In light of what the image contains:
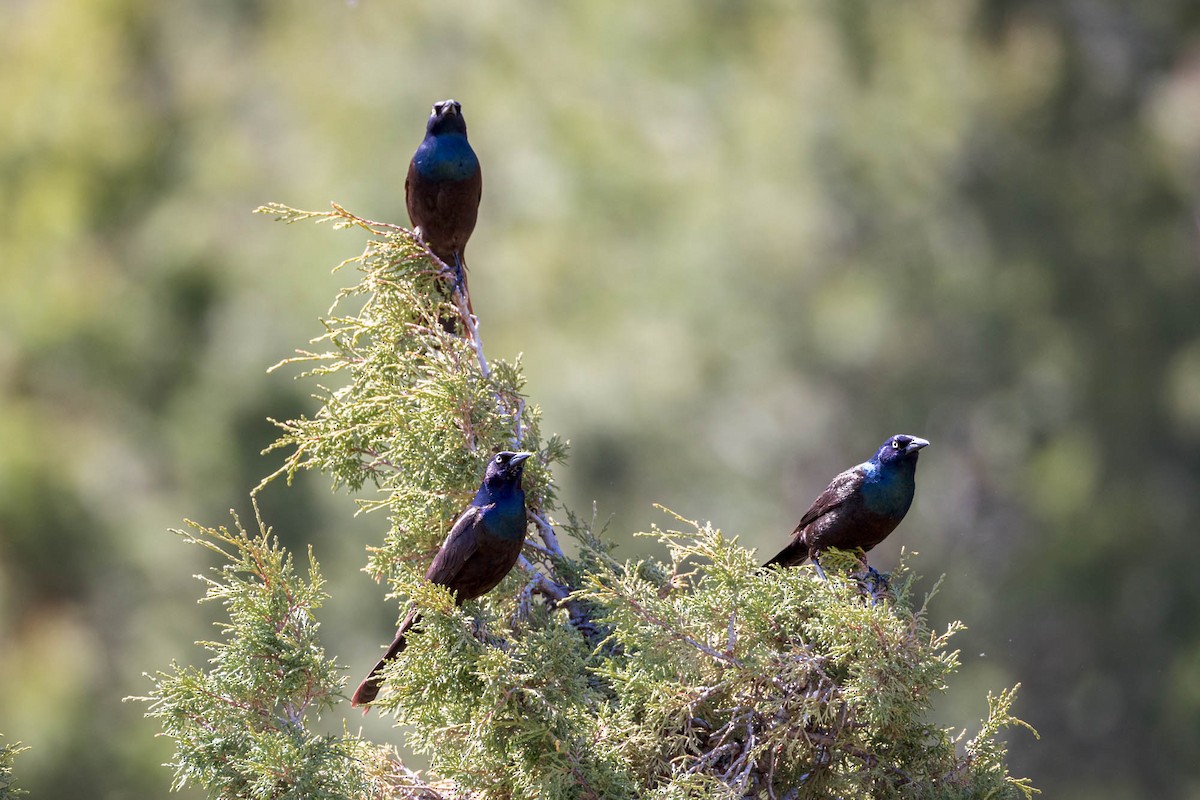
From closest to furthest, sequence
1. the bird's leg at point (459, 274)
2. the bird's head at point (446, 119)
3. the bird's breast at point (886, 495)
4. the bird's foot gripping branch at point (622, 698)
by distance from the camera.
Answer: the bird's foot gripping branch at point (622, 698)
the bird's breast at point (886, 495)
the bird's leg at point (459, 274)
the bird's head at point (446, 119)

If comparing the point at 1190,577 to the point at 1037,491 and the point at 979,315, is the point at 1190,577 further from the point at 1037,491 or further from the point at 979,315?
the point at 979,315

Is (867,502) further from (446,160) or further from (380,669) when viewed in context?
(446,160)

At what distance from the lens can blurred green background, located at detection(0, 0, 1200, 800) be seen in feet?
28.0

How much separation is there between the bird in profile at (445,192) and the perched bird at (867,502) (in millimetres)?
1415

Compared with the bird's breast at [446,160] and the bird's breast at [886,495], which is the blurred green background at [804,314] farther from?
the bird's breast at [886,495]

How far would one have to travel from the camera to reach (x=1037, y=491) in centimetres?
921

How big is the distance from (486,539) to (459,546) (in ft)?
0.28

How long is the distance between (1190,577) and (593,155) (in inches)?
215

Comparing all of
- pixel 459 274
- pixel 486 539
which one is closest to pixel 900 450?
pixel 486 539

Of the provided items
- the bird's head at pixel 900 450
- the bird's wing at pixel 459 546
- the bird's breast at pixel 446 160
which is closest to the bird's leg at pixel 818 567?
the bird's head at pixel 900 450

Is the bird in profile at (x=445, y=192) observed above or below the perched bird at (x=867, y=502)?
above

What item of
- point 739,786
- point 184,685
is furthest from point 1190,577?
point 184,685

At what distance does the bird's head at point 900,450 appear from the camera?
3846mm

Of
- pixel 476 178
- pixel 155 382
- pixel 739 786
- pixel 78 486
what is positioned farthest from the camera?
pixel 155 382
